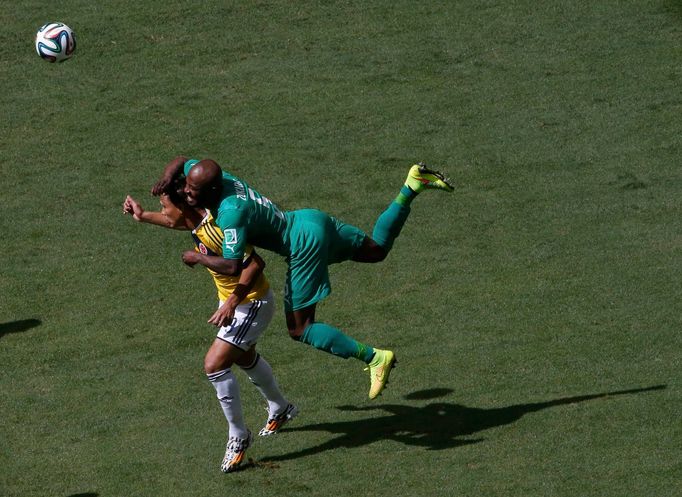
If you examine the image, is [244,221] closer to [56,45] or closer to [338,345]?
[338,345]

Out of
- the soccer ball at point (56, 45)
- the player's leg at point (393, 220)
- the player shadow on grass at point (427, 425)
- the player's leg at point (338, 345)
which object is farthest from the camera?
the soccer ball at point (56, 45)

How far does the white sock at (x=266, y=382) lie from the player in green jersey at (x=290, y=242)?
0.40 metres

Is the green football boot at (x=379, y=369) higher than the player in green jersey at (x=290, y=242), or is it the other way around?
the player in green jersey at (x=290, y=242)

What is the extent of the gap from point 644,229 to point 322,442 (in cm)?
530

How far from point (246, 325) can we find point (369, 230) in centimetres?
464

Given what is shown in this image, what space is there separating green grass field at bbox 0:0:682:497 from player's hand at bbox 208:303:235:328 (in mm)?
1220

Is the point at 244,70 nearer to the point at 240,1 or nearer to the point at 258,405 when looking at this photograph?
the point at 240,1

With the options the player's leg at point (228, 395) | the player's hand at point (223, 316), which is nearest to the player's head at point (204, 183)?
the player's hand at point (223, 316)

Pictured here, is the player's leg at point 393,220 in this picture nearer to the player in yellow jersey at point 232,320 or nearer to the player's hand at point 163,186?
the player in yellow jersey at point 232,320

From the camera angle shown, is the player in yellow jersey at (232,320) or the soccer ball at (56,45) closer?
the player in yellow jersey at (232,320)

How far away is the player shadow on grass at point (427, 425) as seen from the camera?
9586 mm

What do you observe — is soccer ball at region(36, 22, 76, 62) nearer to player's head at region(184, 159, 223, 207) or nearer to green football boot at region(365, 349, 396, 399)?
player's head at region(184, 159, 223, 207)

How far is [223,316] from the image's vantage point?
892cm

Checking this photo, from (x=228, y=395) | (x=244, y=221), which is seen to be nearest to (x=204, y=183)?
(x=244, y=221)
